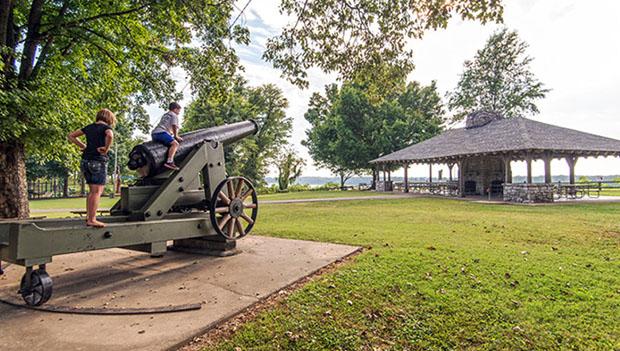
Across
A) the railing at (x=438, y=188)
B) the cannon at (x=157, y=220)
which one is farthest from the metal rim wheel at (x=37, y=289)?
the railing at (x=438, y=188)

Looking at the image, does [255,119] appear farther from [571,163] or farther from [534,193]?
[571,163]

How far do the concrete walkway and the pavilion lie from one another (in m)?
15.1

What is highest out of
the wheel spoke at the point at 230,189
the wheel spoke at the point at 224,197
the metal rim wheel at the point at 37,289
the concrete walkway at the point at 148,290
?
the wheel spoke at the point at 230,189

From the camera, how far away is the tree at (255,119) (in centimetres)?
3186

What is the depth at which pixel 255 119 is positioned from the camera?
1156 inches

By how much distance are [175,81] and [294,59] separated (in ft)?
12.3

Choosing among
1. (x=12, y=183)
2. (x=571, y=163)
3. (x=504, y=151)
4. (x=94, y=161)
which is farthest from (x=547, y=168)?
(x=12, y=183)

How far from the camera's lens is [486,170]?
22.8 metres

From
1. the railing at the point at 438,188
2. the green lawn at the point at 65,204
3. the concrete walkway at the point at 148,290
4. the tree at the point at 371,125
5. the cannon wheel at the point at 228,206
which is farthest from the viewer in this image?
the tree at the point at 371,125

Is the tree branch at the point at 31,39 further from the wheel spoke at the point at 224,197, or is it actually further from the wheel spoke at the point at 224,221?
the wheel spoke at the point at 224,221

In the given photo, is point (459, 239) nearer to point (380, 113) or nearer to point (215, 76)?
point (215, 76)

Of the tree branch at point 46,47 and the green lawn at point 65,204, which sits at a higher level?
the tree branch at point 46,47

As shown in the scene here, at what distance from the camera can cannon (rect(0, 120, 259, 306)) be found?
302cm

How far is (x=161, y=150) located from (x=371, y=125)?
32.7 meters
